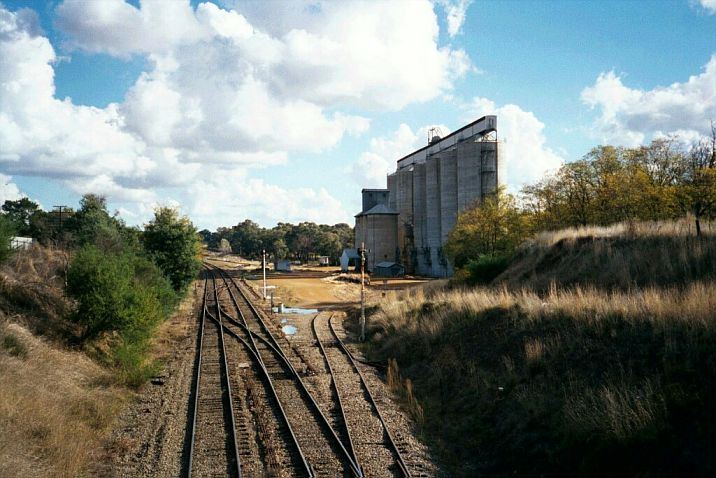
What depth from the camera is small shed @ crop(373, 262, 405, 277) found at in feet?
256

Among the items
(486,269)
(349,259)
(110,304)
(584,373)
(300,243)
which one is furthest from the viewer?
(300,243)

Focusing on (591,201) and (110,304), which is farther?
(591,201)

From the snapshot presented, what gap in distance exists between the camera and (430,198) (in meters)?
76.7

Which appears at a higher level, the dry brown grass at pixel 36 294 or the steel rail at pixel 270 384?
the dry brown grass at pixel 36 294

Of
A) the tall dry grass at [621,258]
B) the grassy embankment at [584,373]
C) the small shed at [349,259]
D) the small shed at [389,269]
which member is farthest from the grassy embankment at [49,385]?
the small shed at [349,259]

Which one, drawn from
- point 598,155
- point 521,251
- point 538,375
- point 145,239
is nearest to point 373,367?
point 538,375

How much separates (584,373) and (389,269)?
6731 cm

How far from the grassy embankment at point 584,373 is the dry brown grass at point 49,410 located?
8.21 meters

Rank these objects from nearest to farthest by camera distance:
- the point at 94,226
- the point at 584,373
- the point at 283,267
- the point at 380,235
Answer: the point at 584,373
the point at 94,226
the point at 380,235
the point at 283,267

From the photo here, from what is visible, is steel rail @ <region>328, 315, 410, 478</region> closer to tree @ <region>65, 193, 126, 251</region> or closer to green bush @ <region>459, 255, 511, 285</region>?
green bush @ <region>459, 255, 511, 285</region>

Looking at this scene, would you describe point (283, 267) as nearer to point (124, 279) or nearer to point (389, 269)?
point (389, 269)

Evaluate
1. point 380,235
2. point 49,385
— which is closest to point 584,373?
point 49,385

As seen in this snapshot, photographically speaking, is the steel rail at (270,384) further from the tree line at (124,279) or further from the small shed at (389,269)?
the small shed at (389,269)

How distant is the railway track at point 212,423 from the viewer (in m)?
10.8
